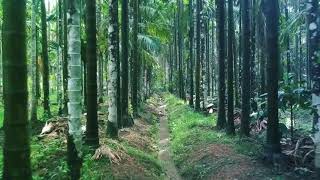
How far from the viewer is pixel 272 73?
38.9ft

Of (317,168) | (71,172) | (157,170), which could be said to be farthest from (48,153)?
(317,168)

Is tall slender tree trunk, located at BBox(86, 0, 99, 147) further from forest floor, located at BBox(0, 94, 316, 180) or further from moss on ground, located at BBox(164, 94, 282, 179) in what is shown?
moss on ground, located at BBox(164, 94, 282, 179)

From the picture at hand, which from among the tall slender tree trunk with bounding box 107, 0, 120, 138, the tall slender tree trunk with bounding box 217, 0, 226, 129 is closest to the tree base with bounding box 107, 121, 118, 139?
the tall slender tree trunk with bounding box 107, 0, 120, 138

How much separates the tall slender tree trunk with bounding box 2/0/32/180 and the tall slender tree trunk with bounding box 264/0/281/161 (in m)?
8.42

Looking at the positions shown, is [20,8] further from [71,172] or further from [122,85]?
[122,85]

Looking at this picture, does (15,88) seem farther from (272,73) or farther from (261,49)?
(261,49)

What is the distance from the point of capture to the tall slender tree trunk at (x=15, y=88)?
4430 millimetres

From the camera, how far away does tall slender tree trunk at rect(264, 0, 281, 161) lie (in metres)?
11.7

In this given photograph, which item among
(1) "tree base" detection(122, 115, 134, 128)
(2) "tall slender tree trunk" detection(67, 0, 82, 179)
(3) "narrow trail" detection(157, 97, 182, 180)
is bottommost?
(3) "narrow trail" detection(157, 97, 182, 180)

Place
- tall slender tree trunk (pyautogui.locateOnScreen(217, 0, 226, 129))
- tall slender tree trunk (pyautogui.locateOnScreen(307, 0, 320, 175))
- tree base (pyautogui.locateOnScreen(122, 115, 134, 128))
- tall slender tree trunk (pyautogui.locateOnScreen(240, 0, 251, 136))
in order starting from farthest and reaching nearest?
tree base (pyautogui.locateOnScreen(122, 115, 134, 128)) → tall slender tree trunk (pyautogui.locateOnScreen(217, 0, 226, 129)) → tall slender tree trunk (pyautogui.locateOnScreen(240, 0, 251, 136)) → tall slender tree trunk (pyautogui.locateOnScreen(307, 0, 320, 175))

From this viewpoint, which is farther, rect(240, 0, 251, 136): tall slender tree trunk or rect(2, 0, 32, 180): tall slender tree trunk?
rect(240, 0, 251, 136): tall slender tree trunk

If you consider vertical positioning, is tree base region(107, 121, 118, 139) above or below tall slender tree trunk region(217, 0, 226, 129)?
below

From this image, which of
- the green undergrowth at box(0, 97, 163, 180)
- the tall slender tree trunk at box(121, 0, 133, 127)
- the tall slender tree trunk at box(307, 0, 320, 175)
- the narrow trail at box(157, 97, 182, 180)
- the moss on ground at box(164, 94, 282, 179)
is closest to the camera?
the green undergrowth at box(0, 97, 163, 180)

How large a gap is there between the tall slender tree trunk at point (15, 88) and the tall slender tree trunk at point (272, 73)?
8.42 metres
